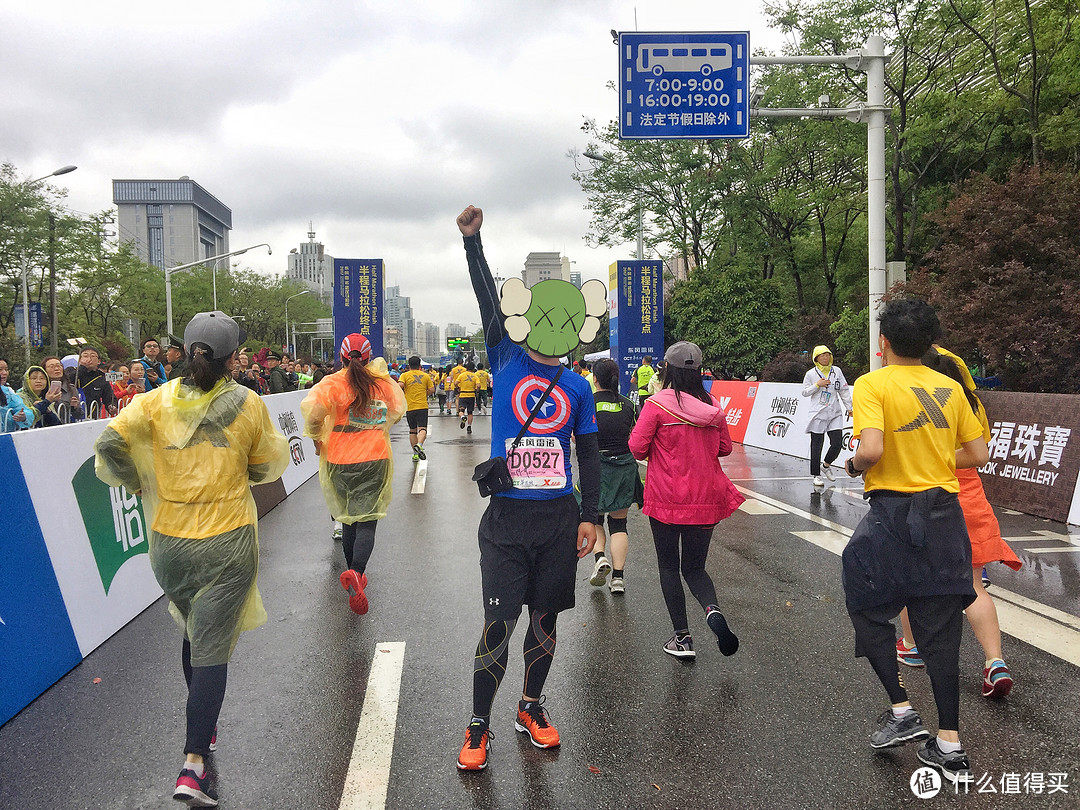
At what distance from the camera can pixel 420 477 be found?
1232cm

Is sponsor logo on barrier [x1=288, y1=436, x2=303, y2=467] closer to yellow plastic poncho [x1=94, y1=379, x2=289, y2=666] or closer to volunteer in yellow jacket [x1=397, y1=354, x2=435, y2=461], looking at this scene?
volunteer in yellow jacket [x1=397, y1=354, x2=435, y2=461]

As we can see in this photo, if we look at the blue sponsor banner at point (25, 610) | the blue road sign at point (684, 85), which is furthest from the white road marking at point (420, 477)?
the blue sponsor banner at point (25, 610)

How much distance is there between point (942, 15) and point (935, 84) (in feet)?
9.05

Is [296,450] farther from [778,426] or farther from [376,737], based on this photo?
[376,737]

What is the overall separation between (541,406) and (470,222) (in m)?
0.84

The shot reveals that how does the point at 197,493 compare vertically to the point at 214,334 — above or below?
below

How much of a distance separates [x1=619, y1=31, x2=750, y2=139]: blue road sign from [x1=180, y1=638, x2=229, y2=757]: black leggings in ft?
32.4

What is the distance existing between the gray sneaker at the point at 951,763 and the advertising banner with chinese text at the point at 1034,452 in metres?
5.95

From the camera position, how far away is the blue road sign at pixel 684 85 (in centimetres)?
1110

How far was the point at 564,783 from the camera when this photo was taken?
3090 millimetres

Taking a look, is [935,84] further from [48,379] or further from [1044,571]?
[48,379]

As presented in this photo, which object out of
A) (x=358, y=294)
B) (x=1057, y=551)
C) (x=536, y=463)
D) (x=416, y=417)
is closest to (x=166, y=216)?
(x=358, y=294)

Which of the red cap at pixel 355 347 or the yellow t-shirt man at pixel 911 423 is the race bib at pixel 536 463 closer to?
the yellow t-shirt man at pixel 911 423
